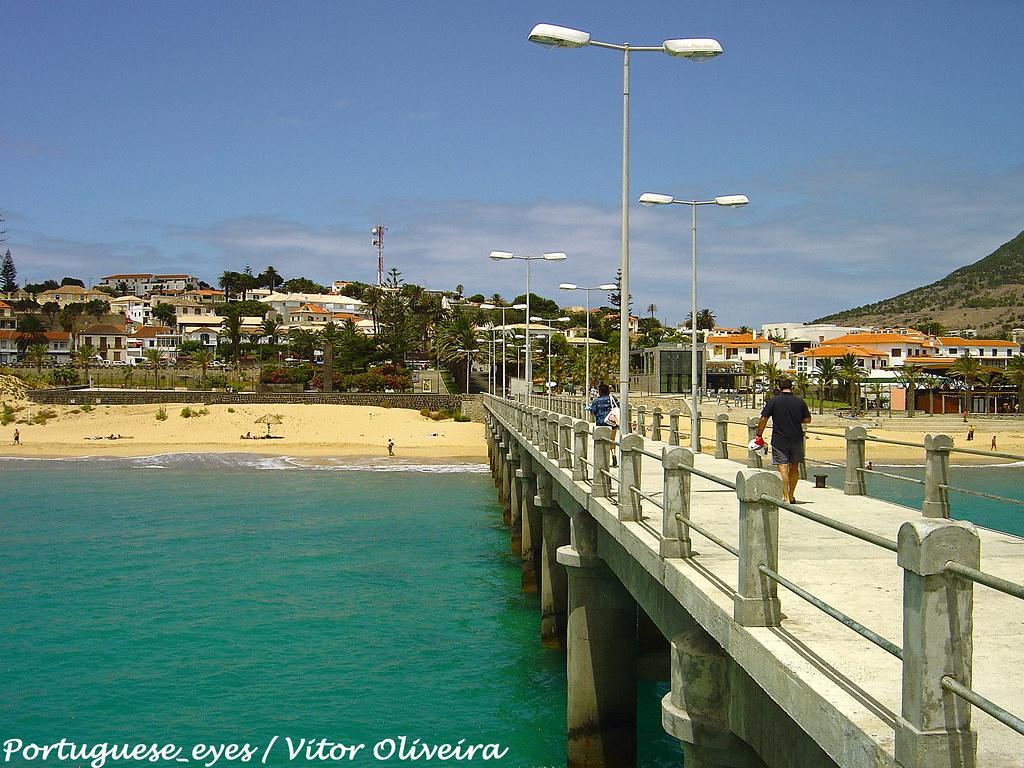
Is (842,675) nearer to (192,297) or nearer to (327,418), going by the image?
(327,418)

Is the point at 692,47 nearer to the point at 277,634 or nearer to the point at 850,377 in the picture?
the point at 277,634

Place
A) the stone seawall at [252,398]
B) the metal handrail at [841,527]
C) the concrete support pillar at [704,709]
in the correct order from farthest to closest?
the stone seawall at [252,398] → the concrete support pillar at [704,709] → the metal handrail at [841,527]

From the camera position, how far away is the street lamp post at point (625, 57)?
Result: 1402 cm

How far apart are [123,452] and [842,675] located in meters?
63.4

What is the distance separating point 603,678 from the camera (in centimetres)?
1101

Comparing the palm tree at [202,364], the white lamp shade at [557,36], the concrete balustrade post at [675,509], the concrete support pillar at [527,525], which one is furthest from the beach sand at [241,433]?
the concrete balustrade post at [675,509]

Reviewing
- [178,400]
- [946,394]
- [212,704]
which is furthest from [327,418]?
[212,704]

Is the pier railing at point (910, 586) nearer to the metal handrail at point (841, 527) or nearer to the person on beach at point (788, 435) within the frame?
the metal handrail at point (841, 527)

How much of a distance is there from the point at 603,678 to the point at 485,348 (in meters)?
89.1

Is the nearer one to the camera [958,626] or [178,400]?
[958,626]

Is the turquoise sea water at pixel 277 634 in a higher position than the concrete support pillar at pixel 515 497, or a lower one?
lower

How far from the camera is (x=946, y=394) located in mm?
78125

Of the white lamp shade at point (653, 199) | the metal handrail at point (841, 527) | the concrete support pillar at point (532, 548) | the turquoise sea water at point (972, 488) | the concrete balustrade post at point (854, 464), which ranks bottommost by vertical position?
the turquoise sea water at point (972, 488)

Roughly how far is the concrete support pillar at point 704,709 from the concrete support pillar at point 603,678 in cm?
449
